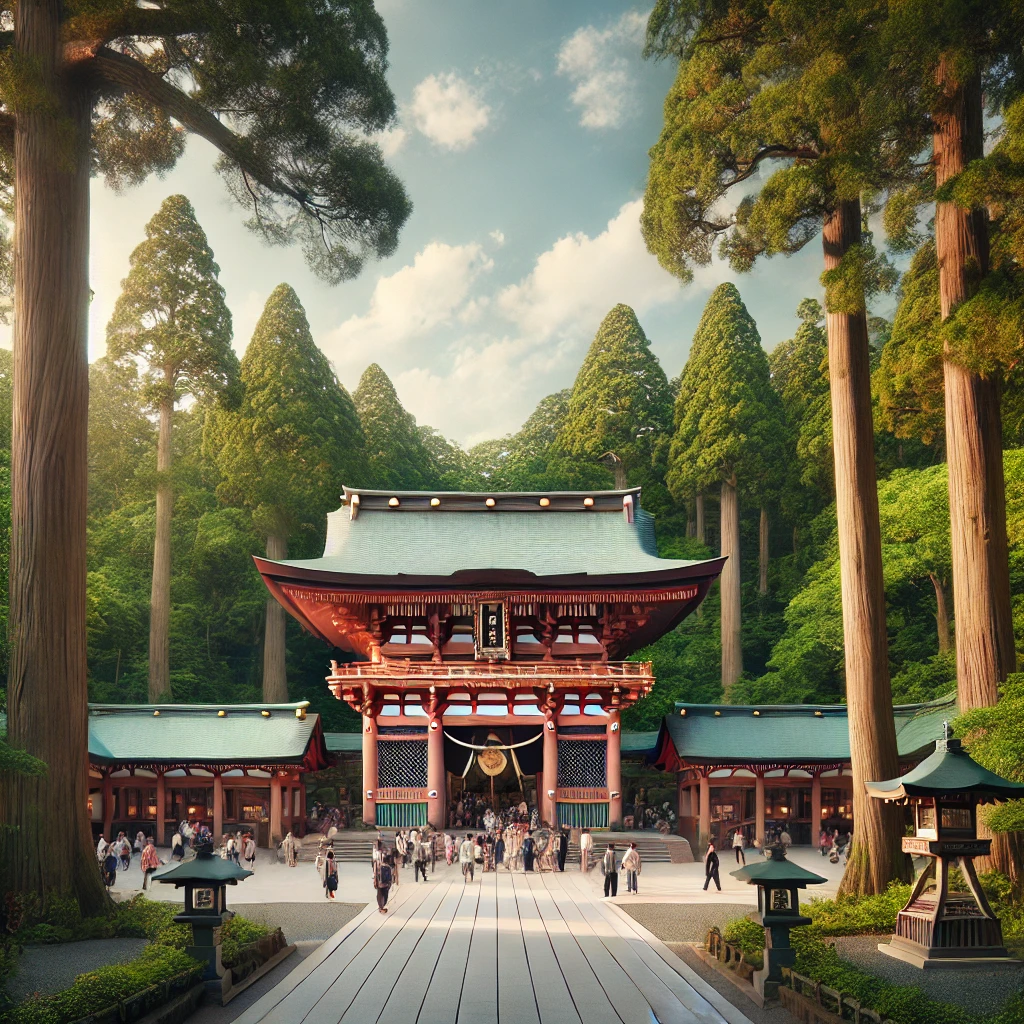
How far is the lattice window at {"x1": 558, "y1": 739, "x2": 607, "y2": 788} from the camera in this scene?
90.2ft

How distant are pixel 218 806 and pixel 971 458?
827 inches

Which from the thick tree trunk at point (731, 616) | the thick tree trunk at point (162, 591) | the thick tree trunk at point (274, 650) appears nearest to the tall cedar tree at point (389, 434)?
the thick tree trunk at point (274, 650)

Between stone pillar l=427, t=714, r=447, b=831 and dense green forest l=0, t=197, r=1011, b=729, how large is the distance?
38.0 ft

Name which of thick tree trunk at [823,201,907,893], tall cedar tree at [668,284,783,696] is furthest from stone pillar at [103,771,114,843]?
tall cedar tree at [668,284,783,696]

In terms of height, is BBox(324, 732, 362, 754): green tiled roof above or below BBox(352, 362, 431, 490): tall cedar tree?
below

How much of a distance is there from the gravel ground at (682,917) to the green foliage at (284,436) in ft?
85.0

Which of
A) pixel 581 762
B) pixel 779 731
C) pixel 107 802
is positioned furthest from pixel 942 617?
pixel 107 802

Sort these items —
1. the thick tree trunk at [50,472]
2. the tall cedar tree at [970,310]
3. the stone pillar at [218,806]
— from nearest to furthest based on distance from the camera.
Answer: the thick tree trunk at [50,472], the tall cedar tree at [970,310], the stone pillar at [218,806]

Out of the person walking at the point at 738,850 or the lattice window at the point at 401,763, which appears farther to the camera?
the lattice window at the point at 401,763

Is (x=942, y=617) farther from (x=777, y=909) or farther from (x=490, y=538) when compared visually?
(x=777, y=909)

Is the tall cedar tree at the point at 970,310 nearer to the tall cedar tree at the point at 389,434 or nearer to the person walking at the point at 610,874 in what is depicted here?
the person walking at the point at 610,874

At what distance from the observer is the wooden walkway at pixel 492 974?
10492 millimetres

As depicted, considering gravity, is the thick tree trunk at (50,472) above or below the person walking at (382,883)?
above

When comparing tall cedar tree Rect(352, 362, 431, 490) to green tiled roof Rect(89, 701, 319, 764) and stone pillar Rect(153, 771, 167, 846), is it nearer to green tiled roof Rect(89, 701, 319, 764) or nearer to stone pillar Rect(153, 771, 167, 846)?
green tiled roof Rect(89, 701, 319, 764)
